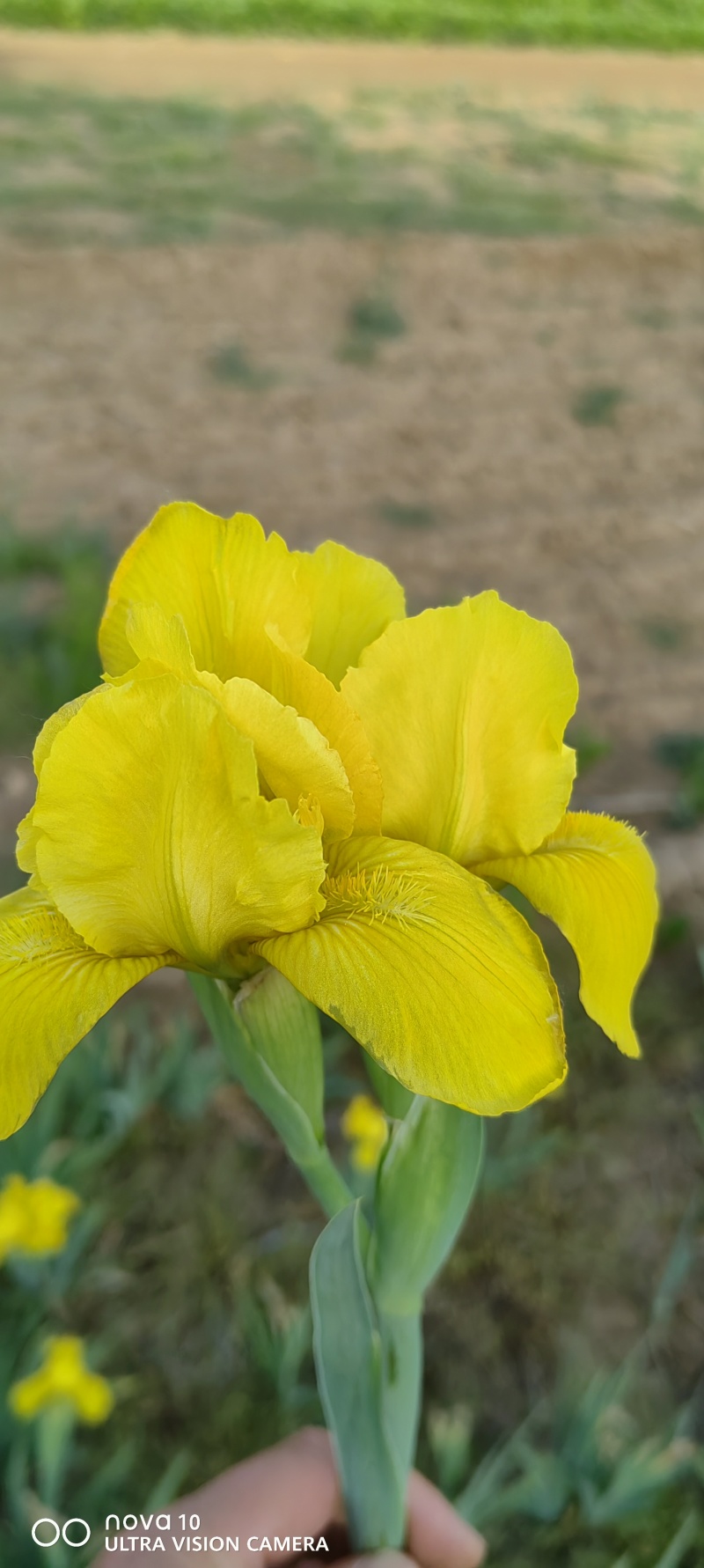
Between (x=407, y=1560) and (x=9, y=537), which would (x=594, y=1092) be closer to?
(x=407, y=1560)

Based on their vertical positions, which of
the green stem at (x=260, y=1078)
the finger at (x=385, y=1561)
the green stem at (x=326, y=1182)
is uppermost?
the green stem at (x=260, y=1078)

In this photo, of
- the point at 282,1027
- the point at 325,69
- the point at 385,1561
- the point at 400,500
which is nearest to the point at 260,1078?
the point at 282,1027

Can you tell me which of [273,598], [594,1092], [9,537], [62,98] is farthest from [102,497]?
[62,98]

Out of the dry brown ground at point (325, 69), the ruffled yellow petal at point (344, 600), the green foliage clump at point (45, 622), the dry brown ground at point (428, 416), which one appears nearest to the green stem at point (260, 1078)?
the ruffled yellow petal at point (344, 600)

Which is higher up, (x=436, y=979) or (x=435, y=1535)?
(x=436, y=979)

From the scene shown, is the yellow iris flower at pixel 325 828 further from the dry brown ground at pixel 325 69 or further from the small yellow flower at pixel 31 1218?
the dry brown ground at pixel 325 69

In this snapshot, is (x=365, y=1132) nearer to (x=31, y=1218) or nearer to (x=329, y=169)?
(x=31, y=1218)

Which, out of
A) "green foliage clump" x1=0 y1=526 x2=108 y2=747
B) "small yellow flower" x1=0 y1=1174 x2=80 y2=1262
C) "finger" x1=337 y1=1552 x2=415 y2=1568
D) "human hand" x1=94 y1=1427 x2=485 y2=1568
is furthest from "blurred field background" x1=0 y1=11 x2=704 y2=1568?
"finger" x1=337 y1=1552 x2=415 y2=1568
